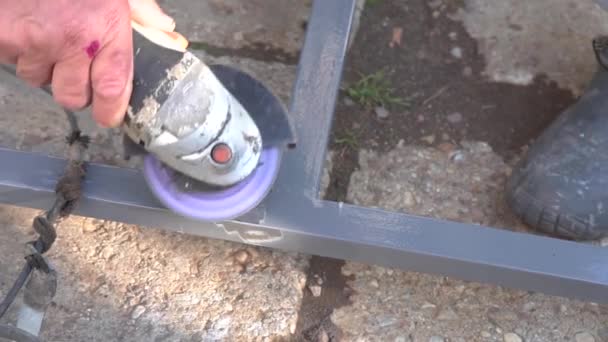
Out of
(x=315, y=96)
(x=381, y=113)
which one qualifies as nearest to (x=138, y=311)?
(x=315, y=96)

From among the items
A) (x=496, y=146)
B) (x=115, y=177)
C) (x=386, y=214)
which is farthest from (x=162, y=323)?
(x=496, y=146)

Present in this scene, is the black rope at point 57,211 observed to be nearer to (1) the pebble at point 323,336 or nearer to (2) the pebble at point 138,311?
(2) the pebble at point 138,311

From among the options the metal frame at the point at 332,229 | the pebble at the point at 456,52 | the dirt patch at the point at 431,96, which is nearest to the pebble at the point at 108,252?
the metal frame at the point at 332,229

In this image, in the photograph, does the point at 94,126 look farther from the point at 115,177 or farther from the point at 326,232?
the point at 326,232

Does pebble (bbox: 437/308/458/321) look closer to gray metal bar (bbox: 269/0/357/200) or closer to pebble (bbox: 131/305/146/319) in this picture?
gray metal bar (bbox: 269/0/357/200)

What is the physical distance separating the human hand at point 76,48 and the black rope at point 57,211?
21 cm

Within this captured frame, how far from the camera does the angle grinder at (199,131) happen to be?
0.74 m

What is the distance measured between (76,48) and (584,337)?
77 cm

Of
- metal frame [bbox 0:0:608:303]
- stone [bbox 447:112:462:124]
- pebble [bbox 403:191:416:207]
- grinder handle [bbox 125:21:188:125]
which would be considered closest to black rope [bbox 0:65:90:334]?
metal frame [bbox 0:0:608:303]

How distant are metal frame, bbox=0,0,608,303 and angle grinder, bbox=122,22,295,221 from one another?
69 millimetres

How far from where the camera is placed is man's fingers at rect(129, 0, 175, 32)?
2.57 feet

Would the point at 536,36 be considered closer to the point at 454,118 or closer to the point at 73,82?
the point at 454,118

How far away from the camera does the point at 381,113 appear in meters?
1.26

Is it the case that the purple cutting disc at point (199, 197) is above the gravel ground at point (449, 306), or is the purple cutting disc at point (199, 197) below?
above
